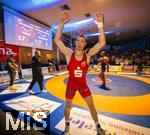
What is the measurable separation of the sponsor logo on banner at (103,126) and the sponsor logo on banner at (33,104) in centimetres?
95

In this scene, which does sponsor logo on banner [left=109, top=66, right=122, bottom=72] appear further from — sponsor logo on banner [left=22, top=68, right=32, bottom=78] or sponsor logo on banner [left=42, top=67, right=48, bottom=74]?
sponsor logo on banner [left=22, top=68, right=32, bottom=78]

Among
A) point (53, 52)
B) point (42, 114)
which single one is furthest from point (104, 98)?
point (53, 52)

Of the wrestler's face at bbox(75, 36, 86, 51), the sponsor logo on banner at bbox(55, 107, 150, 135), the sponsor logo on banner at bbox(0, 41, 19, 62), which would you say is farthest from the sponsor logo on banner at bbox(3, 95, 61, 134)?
the sponsor logo on banner at bbox(0, 41, 19, 62)

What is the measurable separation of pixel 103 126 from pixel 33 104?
250cm

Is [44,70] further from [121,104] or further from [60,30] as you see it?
[60,30]

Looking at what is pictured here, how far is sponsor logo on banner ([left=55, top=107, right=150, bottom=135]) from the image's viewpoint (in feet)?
9.43

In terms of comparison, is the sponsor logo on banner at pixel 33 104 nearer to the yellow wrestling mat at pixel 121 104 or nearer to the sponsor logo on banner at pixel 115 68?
the yellow wrestling mat at pixel 121 104

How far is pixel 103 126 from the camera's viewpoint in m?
3.14

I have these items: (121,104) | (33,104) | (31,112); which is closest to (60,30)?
(31,112)

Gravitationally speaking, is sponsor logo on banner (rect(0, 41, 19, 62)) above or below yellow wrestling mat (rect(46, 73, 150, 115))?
above

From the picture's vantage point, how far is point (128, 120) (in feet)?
11.3

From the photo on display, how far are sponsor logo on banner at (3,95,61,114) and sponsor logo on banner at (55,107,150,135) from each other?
0.95 meters

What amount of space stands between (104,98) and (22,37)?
827cm

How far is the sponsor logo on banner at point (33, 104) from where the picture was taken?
4.19 metres
